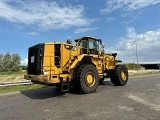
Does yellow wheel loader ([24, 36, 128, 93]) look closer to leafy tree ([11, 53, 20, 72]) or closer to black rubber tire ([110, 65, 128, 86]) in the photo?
black rubber tire ([110, 65, 128, 86])

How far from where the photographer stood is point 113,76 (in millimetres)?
15820

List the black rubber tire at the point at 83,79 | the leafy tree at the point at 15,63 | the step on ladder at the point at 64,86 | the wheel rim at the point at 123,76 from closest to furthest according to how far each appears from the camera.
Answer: the step on ladder at the point at 64,86 → the black rubber tire at the point at 83,79 → the wheel rim at the point at 123,76 → the leafy tree at the point at 15,63

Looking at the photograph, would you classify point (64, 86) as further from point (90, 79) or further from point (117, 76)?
point (117, 76)

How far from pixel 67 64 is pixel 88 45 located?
2.09 metres

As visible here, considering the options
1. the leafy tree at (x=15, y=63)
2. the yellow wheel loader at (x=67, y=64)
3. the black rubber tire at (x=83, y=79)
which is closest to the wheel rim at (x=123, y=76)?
the yellow wheel loader at (x=67, y=64)

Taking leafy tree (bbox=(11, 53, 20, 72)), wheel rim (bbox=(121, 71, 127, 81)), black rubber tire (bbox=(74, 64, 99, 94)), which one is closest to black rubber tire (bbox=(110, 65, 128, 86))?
wheel rim (bbox=(121, 71, 127, 81))

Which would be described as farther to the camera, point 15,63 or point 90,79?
point 15,63

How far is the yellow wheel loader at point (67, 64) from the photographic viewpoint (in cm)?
1160

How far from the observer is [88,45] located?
13680 millimetres

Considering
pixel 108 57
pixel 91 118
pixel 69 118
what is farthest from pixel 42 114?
pixel 108 57

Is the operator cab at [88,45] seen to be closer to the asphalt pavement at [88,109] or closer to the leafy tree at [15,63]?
the asphalt pavement at [88,109]

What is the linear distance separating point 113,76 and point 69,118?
28.5ft

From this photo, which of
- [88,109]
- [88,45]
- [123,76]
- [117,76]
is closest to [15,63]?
[123,76]

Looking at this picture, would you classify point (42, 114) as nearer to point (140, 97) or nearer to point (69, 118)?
point (69, 118)
